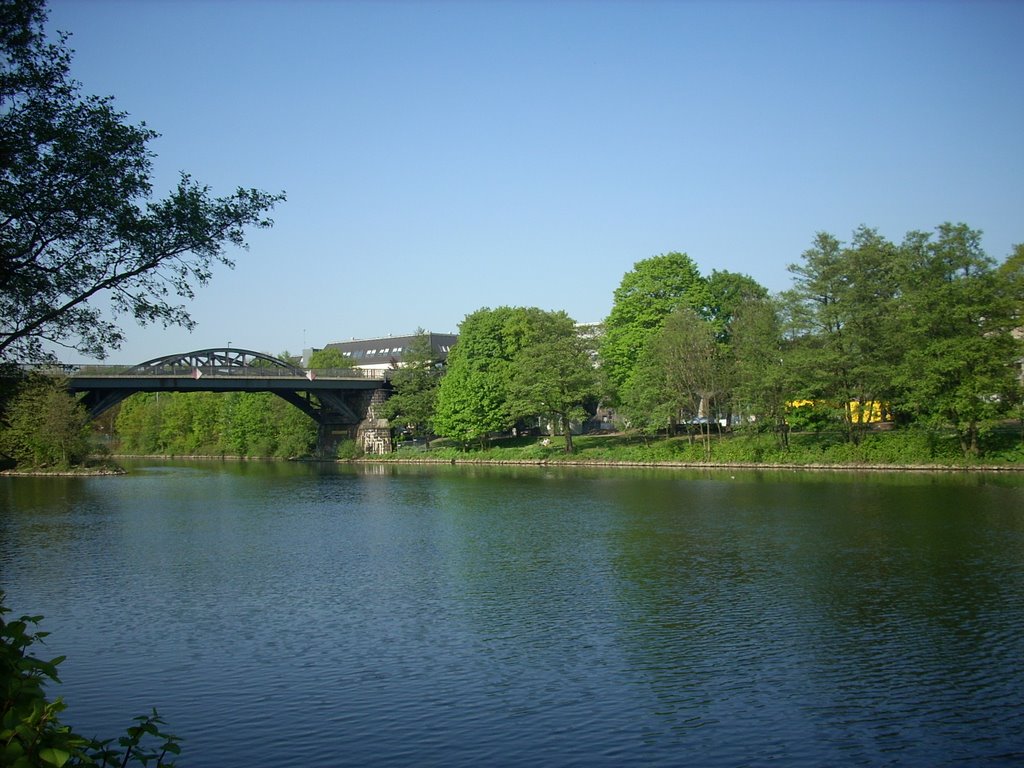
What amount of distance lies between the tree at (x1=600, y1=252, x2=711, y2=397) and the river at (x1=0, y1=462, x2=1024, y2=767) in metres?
36.2

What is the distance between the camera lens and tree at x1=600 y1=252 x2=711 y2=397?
7406 cm

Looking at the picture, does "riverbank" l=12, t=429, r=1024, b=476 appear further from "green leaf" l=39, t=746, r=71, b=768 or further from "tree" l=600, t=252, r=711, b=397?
"green leaf" l=39, t=746, r=71, b=768

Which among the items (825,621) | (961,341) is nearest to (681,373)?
(961,341)

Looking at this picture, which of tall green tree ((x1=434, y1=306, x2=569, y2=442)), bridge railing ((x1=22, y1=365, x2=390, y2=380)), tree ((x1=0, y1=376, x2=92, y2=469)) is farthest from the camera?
tall green tree ((x1=434, y1=306, x2=569, y2=442))

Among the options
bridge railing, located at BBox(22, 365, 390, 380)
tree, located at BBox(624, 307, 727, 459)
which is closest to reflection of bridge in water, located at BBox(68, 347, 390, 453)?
bridge railing, located at BBox(22, 365, 390, 380)

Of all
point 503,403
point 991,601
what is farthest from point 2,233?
point 503,403

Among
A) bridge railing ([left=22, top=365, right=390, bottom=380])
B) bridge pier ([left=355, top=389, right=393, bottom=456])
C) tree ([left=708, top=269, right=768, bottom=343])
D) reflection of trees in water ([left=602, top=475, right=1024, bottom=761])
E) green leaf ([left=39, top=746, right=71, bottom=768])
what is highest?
tree ([left=708, top=269, right=768, bottom=343])

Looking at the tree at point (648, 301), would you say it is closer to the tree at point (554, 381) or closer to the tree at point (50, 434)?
the tree at point (554, 381)

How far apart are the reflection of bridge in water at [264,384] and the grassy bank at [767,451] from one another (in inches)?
437

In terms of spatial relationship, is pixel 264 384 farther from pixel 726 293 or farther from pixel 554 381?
pixel 726 293

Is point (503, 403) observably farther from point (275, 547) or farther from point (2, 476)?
point (275, 547)

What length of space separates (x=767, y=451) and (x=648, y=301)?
17835 millimetres

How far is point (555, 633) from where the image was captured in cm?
1900

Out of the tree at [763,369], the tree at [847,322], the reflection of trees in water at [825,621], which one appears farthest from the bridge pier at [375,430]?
the reflection of trees in water at [825,621]
